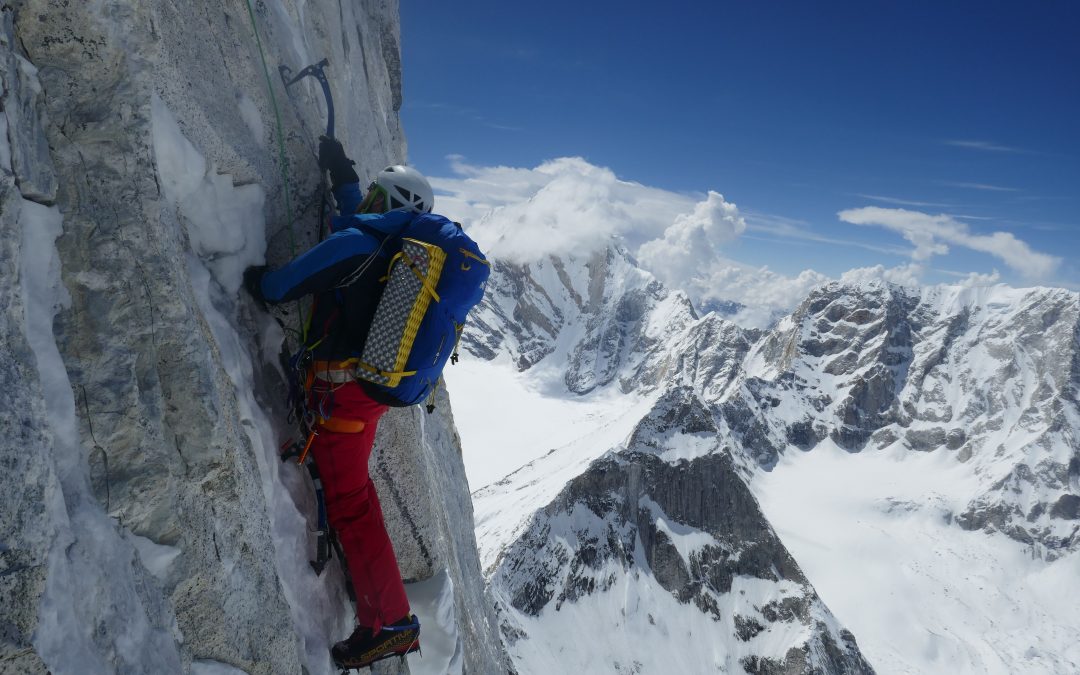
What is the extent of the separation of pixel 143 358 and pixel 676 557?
6518 centimetres

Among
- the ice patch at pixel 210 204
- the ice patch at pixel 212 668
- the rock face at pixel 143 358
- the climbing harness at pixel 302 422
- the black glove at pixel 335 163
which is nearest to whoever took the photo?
the rock face at pixel 143 358

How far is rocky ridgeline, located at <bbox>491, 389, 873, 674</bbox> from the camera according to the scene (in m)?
55.4

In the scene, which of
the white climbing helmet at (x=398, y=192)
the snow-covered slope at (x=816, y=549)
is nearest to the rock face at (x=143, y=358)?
the white climbing helmet at (x=398, y=192)

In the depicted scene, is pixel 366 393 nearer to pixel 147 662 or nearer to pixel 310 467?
pixel 310 467

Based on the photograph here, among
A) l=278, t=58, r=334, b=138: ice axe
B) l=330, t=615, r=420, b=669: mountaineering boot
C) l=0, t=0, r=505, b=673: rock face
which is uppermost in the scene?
l=278, t=58, r=334, b=138: ice axe

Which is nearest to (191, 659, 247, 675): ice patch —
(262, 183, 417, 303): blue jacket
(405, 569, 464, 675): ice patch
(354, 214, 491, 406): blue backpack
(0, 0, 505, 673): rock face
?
(0, 0, 505, 673): rock face

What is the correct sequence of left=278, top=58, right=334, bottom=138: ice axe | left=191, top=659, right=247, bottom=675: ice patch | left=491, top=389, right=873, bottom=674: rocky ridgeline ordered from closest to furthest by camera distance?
1. left=191, top=659, right=247, bottom=675: ice patch
2. left=278, top=58, right=334, bottom=138: ice axe
3. left=491, top=389, right=873, bottom=674: rocky ridgeline

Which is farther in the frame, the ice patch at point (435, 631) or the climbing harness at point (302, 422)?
the ice patch at point (435, 631)

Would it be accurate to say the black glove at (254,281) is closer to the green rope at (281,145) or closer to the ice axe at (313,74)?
the green rope at (281,145)

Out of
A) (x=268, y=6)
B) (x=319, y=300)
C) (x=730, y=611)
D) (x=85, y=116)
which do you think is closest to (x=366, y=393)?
(x=319, y=300)

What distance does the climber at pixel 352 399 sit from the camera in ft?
16.2

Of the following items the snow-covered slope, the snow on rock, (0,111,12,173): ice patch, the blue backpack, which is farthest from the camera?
the snow-covered slope

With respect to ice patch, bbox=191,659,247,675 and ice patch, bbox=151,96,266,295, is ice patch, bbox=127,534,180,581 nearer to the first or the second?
ice patch, bbox=191,659,247,675

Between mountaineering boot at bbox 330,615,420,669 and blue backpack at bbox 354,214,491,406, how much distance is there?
1.95 meters
